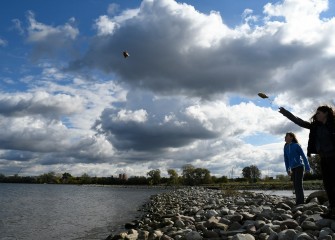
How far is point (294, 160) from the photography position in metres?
10.8

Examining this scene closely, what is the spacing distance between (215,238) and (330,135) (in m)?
3.53

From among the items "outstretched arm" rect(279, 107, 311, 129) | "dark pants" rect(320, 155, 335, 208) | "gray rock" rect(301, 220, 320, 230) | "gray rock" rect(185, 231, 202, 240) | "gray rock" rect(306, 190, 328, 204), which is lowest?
"gray rock" rect(185, 231, 202, 240)

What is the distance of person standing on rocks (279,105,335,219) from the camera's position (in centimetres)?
730

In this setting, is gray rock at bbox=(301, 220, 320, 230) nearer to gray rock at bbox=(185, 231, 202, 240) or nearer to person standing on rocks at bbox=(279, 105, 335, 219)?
person standing on rocks at bbox=(279, 105, 335, 219)

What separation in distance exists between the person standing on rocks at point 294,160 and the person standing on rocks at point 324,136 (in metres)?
2.99

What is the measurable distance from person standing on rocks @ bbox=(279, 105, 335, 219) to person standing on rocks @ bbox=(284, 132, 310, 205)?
2.99 m

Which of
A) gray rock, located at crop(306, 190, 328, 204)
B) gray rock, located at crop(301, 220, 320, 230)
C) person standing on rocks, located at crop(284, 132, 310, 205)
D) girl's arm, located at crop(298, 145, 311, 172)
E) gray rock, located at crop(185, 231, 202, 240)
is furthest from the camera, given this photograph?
gray rock, located at crop(306, 190, 328, 204)

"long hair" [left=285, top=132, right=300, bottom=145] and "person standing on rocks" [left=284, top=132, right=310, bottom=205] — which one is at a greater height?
"long hair" [left=285, top=132, right=300, bottom=145]

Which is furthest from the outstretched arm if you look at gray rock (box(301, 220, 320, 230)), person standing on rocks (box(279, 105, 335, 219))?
gray rock (box(301, 220, 320, 230))

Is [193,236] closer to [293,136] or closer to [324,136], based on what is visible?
[324,136]

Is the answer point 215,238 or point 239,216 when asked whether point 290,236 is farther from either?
point 239,216

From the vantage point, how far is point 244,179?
136 m

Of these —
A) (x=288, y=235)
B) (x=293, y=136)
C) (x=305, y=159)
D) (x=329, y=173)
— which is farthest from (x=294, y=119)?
(x=293, y=136)

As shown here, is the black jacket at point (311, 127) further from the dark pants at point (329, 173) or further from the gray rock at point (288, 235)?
the gray rock at point (288, 235)
